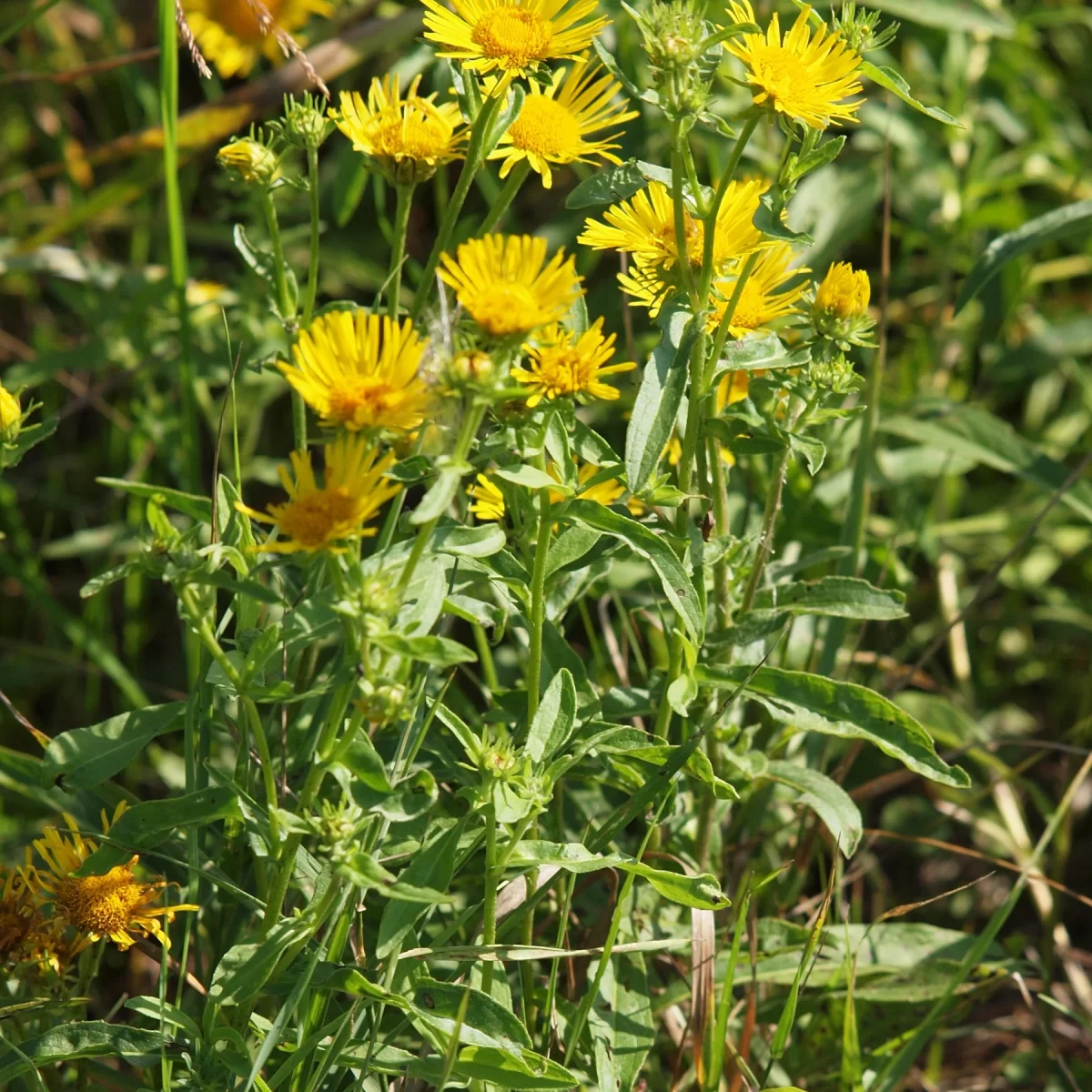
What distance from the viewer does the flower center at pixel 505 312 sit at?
0.95m

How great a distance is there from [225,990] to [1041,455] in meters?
1.44

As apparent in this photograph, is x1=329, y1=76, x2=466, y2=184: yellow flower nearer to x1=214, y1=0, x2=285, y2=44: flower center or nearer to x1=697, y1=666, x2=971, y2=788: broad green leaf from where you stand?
x1=697, y1=666, x2=971, y2=788: broad green leaf

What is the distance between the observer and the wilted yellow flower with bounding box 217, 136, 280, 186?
4.17 feet

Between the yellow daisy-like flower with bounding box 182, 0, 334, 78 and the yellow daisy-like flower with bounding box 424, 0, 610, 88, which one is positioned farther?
the yellow daisy-like flower with bounding box 182, 0, 334, 78

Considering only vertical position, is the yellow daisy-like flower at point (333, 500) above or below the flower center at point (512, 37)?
below

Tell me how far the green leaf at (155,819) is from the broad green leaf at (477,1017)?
0.25 m

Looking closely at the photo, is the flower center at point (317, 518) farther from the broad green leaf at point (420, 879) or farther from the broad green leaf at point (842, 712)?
the broad green leaf at point (842, 712)

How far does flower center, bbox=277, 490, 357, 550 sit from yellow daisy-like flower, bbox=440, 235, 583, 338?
0.17m

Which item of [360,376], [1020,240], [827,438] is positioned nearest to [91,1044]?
[360,376]

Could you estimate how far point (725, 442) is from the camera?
1.29 m

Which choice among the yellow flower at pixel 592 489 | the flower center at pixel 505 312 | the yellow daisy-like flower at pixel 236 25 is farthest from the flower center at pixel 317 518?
the yellow daisy-like flower at pixel 236 25

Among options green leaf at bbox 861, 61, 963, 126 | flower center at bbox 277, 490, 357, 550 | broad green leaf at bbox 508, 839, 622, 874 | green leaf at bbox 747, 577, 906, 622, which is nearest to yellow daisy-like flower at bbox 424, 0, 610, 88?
green leaf at bbox 861, 61, 963, 126

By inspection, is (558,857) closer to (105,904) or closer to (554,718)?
(554,718)

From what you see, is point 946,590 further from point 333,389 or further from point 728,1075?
point 333,389
